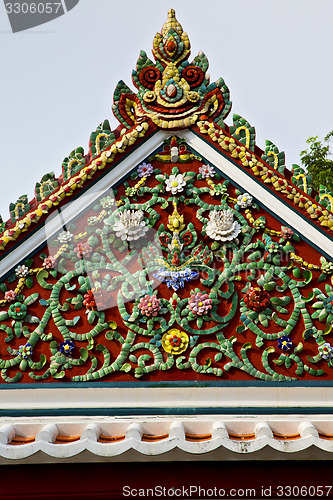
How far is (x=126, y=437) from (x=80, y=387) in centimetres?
83

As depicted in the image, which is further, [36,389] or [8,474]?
[36,389]

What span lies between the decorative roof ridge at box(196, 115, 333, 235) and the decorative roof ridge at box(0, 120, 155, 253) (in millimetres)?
582

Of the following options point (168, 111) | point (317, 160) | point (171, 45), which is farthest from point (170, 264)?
point (317, 160)

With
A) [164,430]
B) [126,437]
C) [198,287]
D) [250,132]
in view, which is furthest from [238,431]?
[250,132]

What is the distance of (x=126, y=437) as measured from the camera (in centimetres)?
462

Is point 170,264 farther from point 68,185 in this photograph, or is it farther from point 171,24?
point 171,24

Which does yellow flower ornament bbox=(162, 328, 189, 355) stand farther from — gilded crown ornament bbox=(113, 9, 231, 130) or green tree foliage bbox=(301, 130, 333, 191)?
green tree foliage bbox=(301, 130, 333, 191)

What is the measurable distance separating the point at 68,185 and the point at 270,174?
179cm

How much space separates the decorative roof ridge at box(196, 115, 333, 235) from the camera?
17.9 ft

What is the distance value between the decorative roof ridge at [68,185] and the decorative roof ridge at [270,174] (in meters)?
0.58

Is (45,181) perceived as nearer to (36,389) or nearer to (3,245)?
(3,245)

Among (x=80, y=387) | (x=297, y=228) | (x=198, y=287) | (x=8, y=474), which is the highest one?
(x=297, y=228)

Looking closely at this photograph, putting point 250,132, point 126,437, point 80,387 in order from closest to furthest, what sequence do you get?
point 126,437
point 80,387
point 250,132

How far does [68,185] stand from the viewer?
18.4 feet
